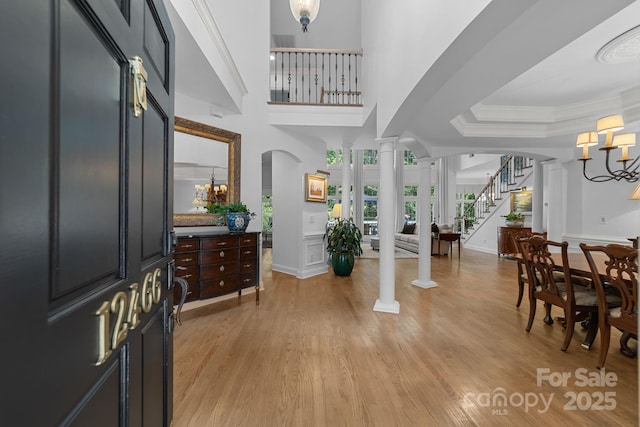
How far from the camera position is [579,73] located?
3105 mm

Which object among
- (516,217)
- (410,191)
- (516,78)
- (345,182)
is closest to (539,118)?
(516,78)

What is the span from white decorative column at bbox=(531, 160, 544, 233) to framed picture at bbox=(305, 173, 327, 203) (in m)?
5.21

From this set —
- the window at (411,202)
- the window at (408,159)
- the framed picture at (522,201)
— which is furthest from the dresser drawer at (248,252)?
the window at (408,159)

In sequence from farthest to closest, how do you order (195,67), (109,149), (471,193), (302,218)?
(471,193), (302,218), (195,67), (109,149)

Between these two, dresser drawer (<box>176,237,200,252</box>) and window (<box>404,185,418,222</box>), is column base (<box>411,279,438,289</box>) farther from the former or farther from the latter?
window (<box>404,185,418,222</box>)

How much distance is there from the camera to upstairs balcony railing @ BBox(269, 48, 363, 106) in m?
4.68

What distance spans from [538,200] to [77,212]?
847cm

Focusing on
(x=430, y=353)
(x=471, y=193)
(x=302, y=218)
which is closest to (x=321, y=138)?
(x=302, y=218)

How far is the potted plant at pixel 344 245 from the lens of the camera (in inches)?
205

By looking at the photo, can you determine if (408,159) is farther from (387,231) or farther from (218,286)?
(218,286)

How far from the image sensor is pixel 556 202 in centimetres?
537

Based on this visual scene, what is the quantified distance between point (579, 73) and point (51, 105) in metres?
4.36

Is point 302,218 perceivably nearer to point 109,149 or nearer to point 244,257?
point 244,257

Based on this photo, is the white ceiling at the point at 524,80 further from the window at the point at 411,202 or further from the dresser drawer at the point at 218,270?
the window at the point at 411,202
